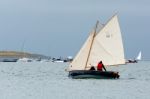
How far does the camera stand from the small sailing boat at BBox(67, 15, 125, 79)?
90688 mm

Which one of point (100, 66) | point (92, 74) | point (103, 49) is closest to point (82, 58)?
point (103, 49)

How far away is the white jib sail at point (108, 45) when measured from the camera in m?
90.8

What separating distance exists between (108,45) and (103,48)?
799 millimetres

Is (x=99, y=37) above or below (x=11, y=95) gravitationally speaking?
above

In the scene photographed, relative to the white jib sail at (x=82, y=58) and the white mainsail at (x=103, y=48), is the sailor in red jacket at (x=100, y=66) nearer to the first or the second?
the white mainsail at (x=103, y=48)

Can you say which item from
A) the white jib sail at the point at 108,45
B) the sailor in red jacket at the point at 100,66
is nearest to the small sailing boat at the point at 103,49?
the white jib sail at the point at 108,45

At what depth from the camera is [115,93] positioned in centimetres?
7106

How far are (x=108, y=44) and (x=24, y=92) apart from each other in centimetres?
2190

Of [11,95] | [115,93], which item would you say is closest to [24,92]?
[11,95]

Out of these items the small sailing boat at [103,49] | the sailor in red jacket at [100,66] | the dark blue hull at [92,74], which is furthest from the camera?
the small sailing boat at [103,49]

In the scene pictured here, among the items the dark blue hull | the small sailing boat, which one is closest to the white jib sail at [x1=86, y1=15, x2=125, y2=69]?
the small sailing boat

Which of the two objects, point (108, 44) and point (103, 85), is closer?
point (103, 85)

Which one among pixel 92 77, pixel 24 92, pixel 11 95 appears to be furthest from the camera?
pixel 92 77

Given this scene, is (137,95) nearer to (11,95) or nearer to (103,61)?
(11,95)
